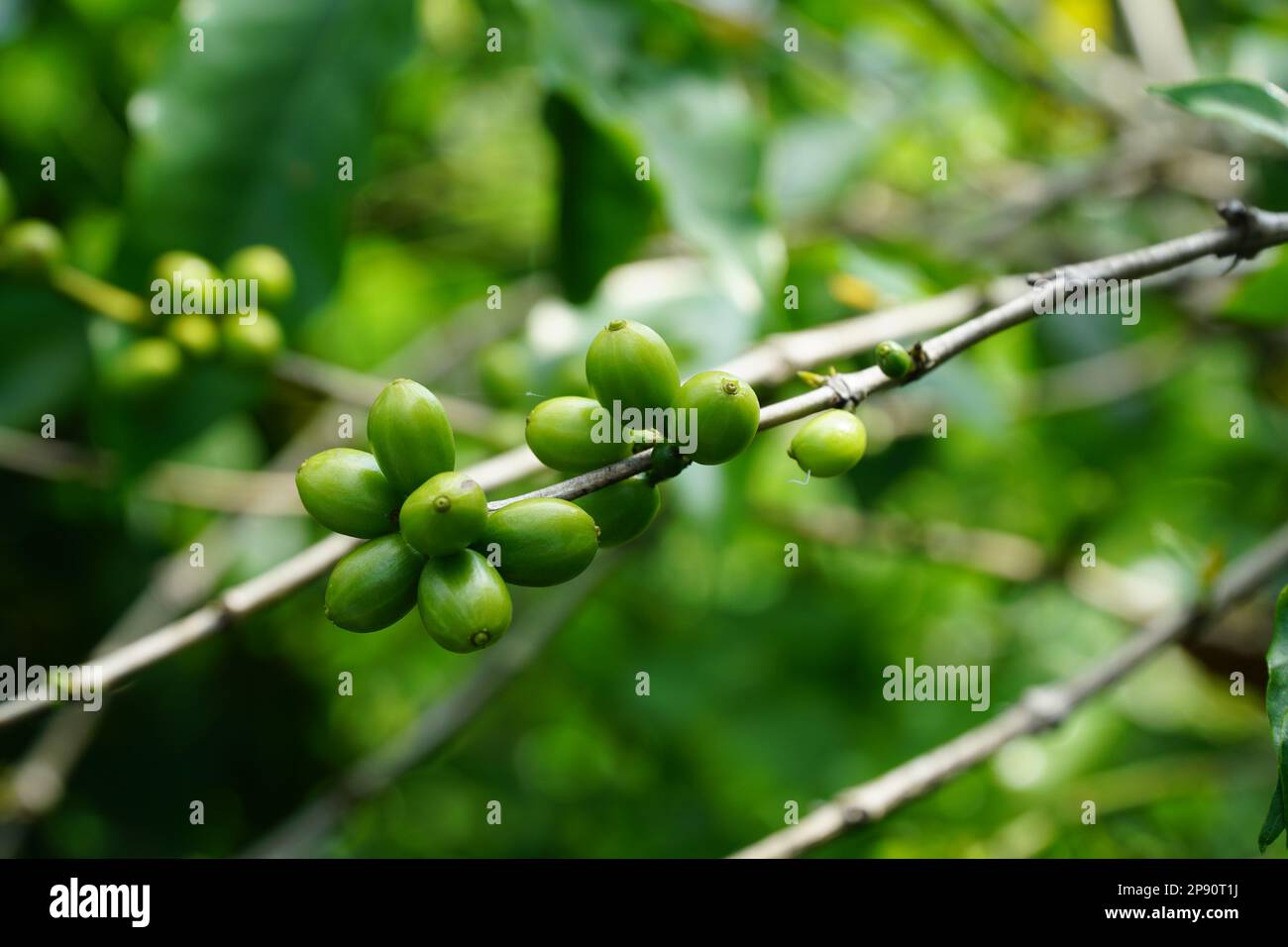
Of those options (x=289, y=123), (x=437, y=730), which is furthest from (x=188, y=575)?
(x=289, y=123)

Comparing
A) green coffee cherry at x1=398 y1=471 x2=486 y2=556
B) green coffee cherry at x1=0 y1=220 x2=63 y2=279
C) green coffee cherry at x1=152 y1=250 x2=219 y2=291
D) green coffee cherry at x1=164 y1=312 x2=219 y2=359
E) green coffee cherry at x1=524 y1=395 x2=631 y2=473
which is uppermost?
green coffee cherry at x1=0 y1=220 x2=63 y2=279

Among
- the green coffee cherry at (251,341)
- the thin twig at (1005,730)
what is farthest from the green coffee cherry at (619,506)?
Answer: the green coffee cherry at (251,341)

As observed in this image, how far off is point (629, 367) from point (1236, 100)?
2.63ft

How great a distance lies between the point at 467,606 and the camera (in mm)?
1002

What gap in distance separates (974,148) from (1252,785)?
2232 millimetres

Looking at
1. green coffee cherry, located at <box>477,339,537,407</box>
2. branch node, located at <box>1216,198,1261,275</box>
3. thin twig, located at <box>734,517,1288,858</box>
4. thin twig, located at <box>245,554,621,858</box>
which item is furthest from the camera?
green coffee cherry, located at <box>477,339,537,407</box>

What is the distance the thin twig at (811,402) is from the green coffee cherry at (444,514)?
0.04m

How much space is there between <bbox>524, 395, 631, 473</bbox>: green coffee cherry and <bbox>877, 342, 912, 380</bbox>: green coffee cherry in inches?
10.2

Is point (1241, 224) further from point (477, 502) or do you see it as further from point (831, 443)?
point (477, 502)

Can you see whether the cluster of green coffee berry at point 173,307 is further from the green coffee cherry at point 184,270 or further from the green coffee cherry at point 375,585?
the green coffee cherry at point 375,585

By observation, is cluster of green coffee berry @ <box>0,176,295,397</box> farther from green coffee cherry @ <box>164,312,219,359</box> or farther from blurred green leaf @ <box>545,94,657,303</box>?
blurred green leaf @ <box>545,94,657,303</box>

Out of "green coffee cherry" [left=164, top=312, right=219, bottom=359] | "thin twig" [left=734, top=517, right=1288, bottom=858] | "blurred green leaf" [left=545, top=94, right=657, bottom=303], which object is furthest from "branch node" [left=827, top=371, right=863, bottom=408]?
"green coffee cherry" [left=164, top=312, right=219, bottom=359]

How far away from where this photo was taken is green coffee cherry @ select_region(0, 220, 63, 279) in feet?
6.68

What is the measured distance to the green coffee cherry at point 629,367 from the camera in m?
1.05
